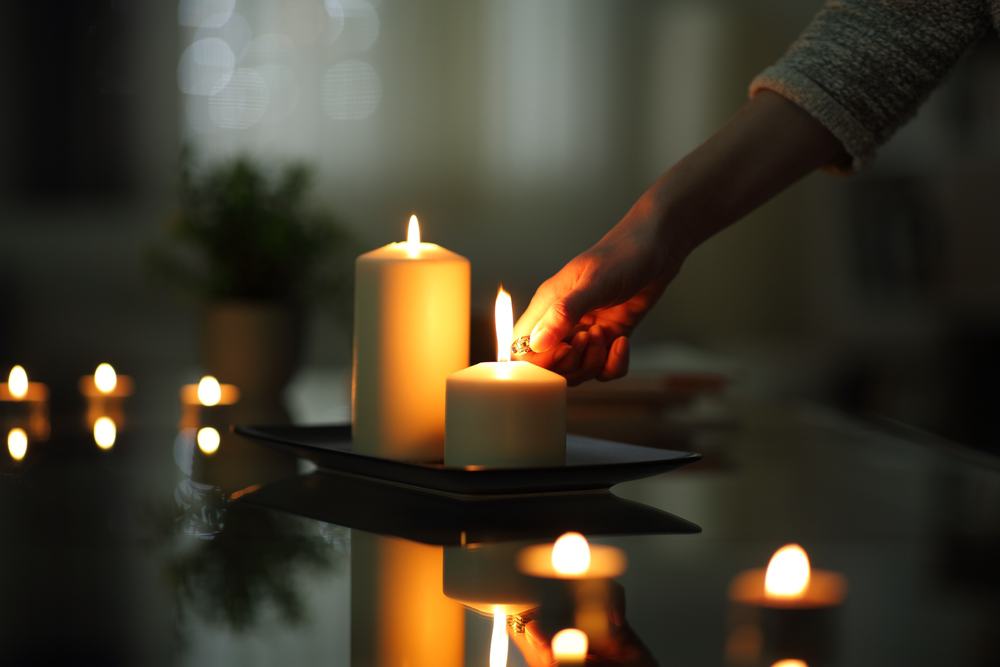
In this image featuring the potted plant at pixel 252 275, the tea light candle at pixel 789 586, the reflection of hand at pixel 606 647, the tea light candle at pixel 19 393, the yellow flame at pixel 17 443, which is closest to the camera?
the reflection of hand at pixel 606 647

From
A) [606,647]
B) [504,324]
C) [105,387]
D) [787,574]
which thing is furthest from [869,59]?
[105,387]

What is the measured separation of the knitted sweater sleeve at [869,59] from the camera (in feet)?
3.52

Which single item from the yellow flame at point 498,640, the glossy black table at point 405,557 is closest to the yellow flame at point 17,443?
the glossy black table at point 405,557

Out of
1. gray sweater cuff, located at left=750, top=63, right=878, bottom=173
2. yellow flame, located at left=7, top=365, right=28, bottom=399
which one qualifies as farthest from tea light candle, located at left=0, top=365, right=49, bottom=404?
gray sweater cuff, located at left=750, top=63, right=878, bottom=173

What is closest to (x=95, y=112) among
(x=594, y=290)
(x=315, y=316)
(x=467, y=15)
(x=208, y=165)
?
(x=208, y=165)

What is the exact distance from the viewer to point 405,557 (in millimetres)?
632

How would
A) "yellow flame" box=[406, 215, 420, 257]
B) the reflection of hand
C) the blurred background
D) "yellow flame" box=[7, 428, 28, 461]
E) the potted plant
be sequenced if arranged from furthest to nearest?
the blurred background, the potted plant, "yellow flame" box=[7, 428, 28, 461], "yellow flame" box=[406, 215, 420, 257], the reflection of hand

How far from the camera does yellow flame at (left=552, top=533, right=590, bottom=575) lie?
1.99 feet

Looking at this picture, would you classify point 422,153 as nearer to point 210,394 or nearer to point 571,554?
point 210,394

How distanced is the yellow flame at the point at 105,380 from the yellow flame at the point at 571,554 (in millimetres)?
948

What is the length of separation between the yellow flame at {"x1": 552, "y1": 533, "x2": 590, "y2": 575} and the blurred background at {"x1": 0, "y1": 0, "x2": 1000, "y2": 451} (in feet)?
6.03

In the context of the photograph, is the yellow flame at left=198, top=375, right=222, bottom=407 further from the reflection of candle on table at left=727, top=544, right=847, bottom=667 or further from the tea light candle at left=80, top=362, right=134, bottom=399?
the reflection of candle on table at left=727, top=544, right=847, bottom=667

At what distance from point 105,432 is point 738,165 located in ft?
2.30

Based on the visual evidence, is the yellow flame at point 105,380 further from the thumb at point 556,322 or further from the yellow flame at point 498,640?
the yellow flame at point 498,640
